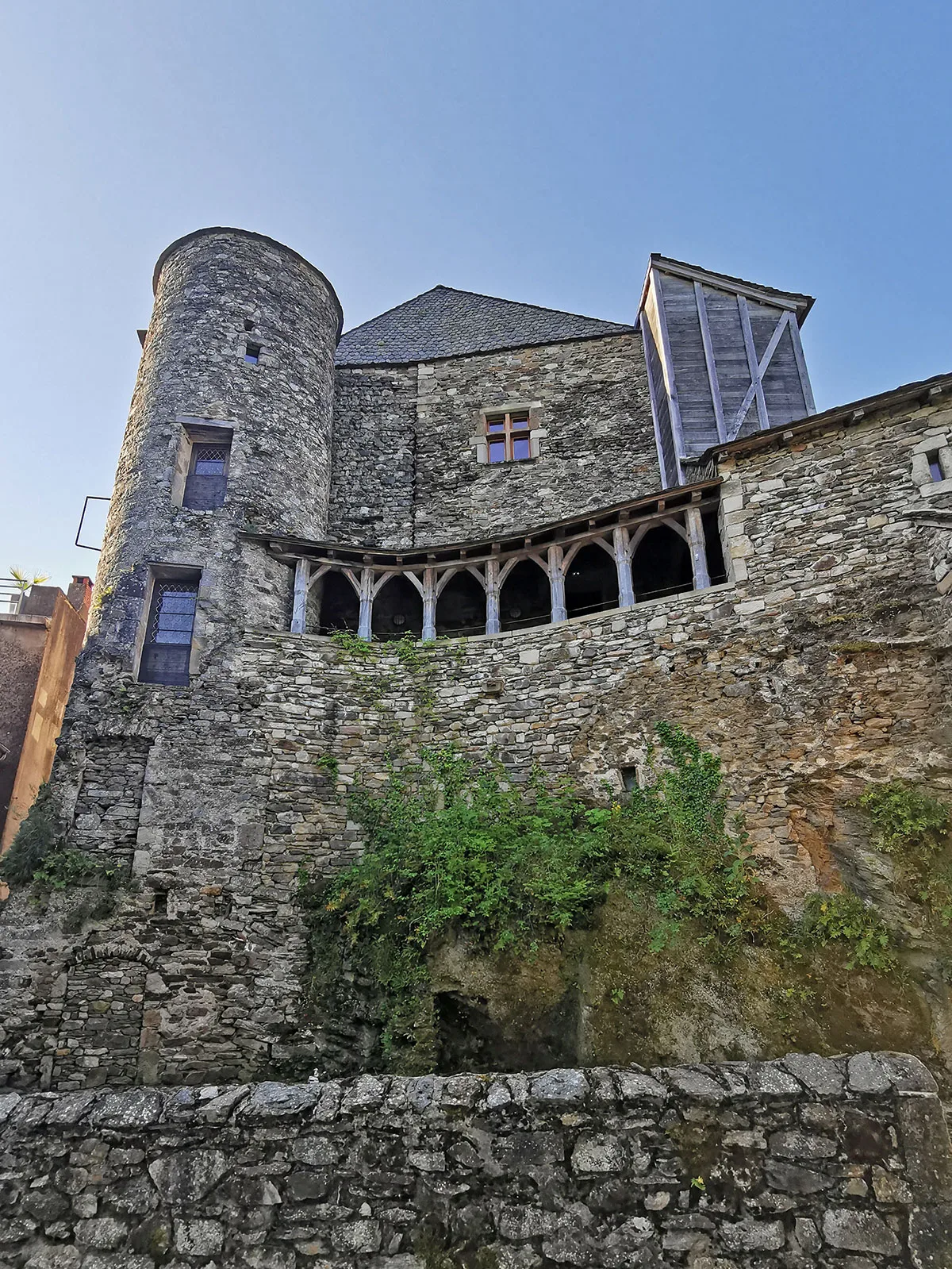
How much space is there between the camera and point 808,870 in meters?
7.95

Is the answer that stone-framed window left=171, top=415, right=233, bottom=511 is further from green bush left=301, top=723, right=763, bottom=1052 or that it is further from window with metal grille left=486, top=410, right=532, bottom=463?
green bush left=301, top=723, right=763, bottom=1052

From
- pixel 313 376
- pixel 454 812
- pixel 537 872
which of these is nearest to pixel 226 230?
pixel 313 376

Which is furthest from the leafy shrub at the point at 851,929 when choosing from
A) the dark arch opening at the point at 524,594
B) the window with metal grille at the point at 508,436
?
the window with metal grille at the point at 508,436

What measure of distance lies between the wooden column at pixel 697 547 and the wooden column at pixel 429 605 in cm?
386

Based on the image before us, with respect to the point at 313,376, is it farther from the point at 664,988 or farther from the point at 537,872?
the point at 664,988

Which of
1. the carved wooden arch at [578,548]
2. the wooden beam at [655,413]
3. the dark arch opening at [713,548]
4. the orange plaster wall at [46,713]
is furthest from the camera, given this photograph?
the orange plaster wall at [46,713]

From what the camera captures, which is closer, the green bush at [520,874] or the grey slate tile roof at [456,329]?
the green bush at [520,874]

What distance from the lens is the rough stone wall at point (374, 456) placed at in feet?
47.4

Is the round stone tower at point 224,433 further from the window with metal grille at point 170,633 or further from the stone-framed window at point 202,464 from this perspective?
the window with metal grille at point 170,633

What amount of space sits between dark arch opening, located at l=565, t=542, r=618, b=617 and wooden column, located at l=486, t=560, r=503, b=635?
1.59 m

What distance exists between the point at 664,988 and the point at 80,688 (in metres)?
8.33

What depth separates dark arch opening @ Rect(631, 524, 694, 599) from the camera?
41.1ft

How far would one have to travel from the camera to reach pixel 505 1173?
3.94 meters

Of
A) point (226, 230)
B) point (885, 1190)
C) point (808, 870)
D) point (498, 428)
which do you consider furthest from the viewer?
point (498, 428)
